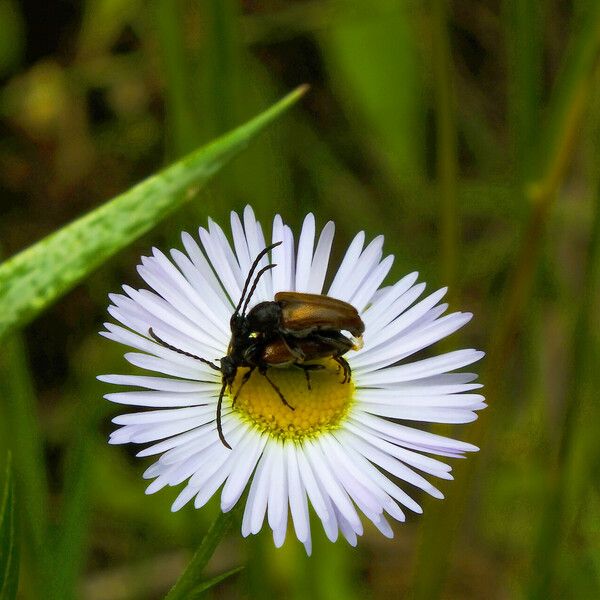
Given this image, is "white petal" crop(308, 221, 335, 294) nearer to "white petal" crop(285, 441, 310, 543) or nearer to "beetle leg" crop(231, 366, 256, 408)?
"beetle leg" crop(231, 366, 256, 408)

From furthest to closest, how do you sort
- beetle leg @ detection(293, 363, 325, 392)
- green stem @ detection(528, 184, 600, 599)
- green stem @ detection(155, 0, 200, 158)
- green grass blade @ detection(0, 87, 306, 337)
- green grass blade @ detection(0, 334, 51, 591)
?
1. green stem @ detection(155, 0, 200, 158)
2. green stem @ detection(528, 184, 600, 599)
3. green grass blade @ detection(0, 334, 51, 591)
4. beetle leg @ detection(293, 363, 325, 392)
5. green grass blade @ detection(0, 87, 306, 337)

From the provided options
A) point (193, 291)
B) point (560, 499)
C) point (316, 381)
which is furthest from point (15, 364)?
point (560, 499)

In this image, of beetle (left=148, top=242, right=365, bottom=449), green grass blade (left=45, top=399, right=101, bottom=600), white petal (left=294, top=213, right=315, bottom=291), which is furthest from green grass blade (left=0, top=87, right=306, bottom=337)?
green grass blade (left=45, top=399, right=101, bottom=600)

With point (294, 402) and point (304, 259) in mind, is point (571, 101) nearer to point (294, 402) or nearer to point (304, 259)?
point (304, 259)

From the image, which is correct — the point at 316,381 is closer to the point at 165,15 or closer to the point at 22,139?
the point at 165,15

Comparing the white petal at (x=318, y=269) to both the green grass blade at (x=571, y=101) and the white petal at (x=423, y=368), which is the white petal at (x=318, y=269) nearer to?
the white petal at (x=423, y=368)

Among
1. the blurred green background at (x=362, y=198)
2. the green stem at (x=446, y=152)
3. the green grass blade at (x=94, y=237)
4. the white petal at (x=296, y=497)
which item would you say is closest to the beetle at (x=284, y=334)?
the white petal at (x=296, y=497)

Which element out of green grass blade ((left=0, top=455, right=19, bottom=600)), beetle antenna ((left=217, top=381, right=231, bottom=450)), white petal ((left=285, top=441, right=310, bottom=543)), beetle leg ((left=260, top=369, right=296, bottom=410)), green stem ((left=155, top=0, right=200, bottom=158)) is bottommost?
green grass blade ((left=0, top=455, right=19, bottom=600))

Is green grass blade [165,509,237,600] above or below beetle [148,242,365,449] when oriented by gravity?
below
